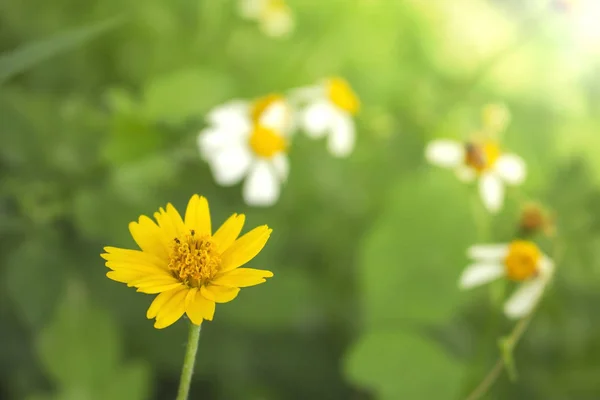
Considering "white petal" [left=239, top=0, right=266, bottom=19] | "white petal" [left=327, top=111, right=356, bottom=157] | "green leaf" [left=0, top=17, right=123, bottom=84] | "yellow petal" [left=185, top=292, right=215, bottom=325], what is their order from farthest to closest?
"white petal" [left=239, top=0, right=266, bottom=19] < "white petal" [left=327, top=111, right=356, bottom=157] < "green leaf" [left=0, top=17, right=123, bottom=84] < "yellow petal" [left=185, top=292, right=215, bottom=325]

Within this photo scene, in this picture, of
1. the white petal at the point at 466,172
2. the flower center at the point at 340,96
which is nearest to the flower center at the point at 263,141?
the flower center at the point at 340,96

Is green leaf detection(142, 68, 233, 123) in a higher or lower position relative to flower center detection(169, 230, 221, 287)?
higher

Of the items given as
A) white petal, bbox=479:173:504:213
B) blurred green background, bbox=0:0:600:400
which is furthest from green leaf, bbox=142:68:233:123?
white petal, bbox=479:173:504:213

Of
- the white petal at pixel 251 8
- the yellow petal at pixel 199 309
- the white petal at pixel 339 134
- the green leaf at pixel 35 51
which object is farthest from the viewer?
the white petal at pixel 251 8

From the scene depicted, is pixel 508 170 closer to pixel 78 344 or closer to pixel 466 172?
pixel 466 172

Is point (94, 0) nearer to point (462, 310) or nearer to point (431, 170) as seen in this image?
point (431, 170)

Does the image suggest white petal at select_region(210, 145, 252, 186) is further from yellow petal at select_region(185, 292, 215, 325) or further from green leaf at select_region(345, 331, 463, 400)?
yellow petal at select_region(185, 292, 215, 325)

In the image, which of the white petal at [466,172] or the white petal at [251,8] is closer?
the white petal at [466,172]

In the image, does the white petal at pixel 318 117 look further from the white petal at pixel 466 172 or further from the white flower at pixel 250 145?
the white petal at pixel 466 172
